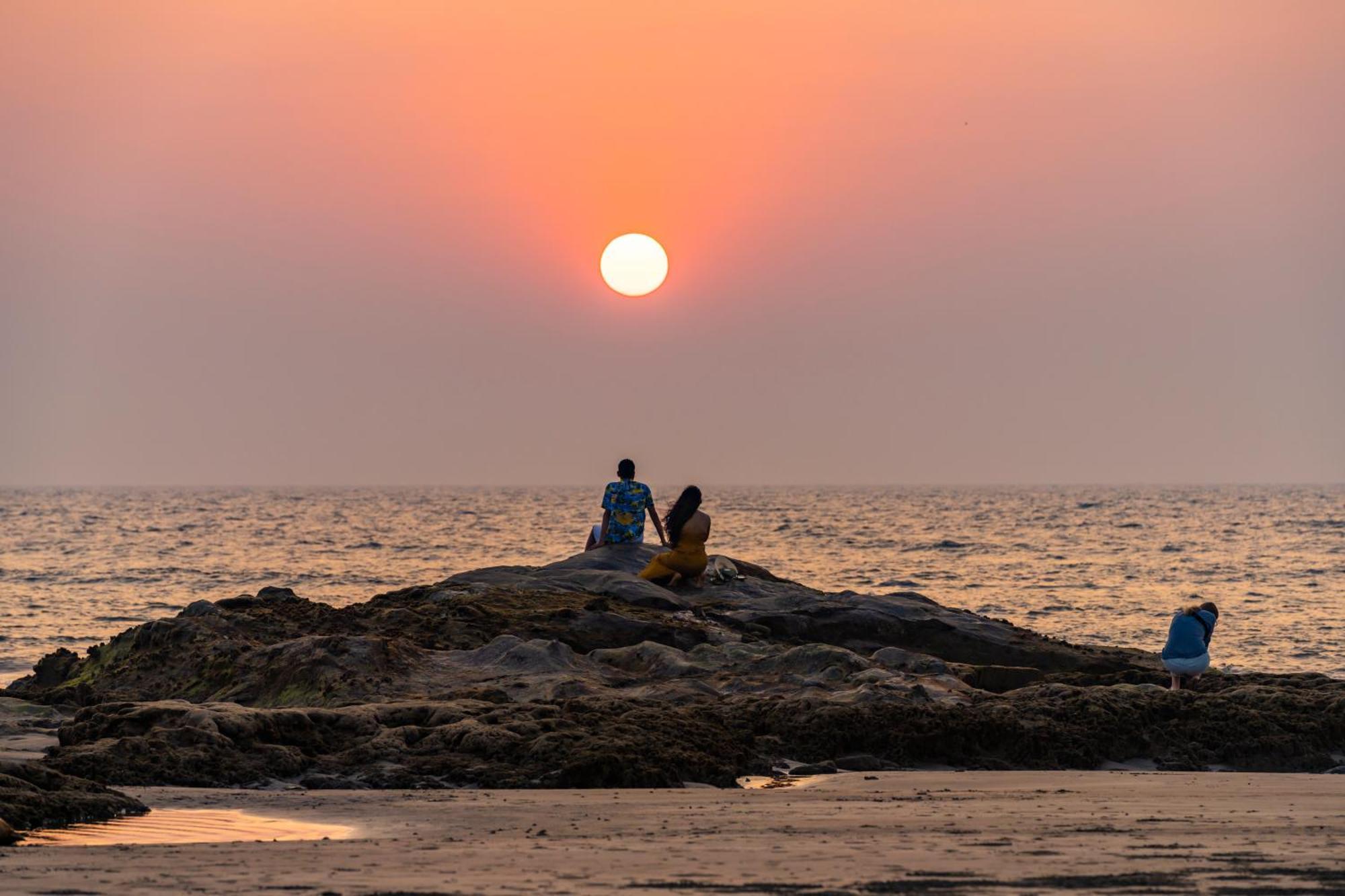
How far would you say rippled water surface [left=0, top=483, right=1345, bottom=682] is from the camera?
39.3 metres

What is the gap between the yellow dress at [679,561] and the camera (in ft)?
Answer: 73.1

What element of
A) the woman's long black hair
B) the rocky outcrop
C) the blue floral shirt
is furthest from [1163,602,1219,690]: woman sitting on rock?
the rocky outcrop

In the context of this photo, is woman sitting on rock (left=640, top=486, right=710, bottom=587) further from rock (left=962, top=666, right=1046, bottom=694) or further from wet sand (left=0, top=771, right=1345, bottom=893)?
wet sand (left=0, top=771, right=1345, bottom=893)

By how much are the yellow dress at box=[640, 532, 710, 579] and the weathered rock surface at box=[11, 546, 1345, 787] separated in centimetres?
42

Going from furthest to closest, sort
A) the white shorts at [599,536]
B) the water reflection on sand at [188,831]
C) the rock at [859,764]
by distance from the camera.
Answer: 1. the white shorts at [599,536]
2. the rock at [859,764]
3. the water reflection on sand at [188,831]

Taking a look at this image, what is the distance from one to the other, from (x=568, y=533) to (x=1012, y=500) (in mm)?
90969

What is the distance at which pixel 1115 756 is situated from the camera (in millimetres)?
14477

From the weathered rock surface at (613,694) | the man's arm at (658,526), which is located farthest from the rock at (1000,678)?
the man's arm at (658,526)

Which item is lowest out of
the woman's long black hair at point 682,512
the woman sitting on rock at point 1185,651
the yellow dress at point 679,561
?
the woman sitting on rock at point 1185,651

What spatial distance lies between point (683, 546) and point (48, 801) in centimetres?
1256

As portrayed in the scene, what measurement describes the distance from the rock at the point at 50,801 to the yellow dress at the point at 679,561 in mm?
11637

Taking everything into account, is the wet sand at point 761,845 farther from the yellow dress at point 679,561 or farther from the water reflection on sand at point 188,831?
the yellow dress at point 679,561

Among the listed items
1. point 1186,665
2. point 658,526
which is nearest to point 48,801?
point 1186,665

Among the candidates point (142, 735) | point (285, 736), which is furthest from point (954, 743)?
point (142, 735)
